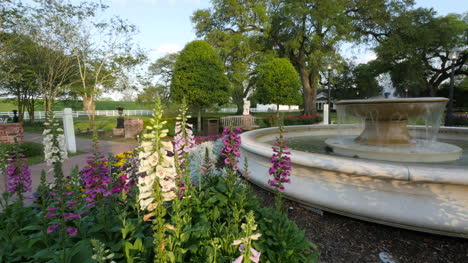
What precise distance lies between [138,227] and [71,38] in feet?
65.7

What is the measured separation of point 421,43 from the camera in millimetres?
21719

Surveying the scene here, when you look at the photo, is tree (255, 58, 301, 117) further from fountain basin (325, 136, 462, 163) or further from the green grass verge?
the green grass verge

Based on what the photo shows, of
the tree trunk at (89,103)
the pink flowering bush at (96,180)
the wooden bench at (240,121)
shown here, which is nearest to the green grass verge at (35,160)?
the pink flowering bush at (96,180)

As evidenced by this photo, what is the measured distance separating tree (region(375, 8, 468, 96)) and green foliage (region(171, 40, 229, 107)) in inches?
620

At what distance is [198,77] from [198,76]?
7cm

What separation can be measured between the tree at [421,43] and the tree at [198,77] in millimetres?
15761

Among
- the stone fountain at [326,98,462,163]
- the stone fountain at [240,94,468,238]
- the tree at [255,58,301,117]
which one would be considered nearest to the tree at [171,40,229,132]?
the tree at [255,58,301,117]

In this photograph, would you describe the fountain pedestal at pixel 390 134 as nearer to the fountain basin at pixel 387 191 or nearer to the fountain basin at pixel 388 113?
the fountain basin at pixel 388 113

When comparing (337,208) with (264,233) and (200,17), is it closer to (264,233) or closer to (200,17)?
(264,233)

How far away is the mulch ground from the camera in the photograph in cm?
262

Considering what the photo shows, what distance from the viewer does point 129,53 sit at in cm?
1989

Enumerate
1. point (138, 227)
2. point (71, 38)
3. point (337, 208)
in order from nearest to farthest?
point (138, 227) → point (337, 208) → point (71, 38)

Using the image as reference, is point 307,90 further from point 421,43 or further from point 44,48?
point 44,48

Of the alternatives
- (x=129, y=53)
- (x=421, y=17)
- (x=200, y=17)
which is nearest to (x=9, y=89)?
(x=129, y=53)
